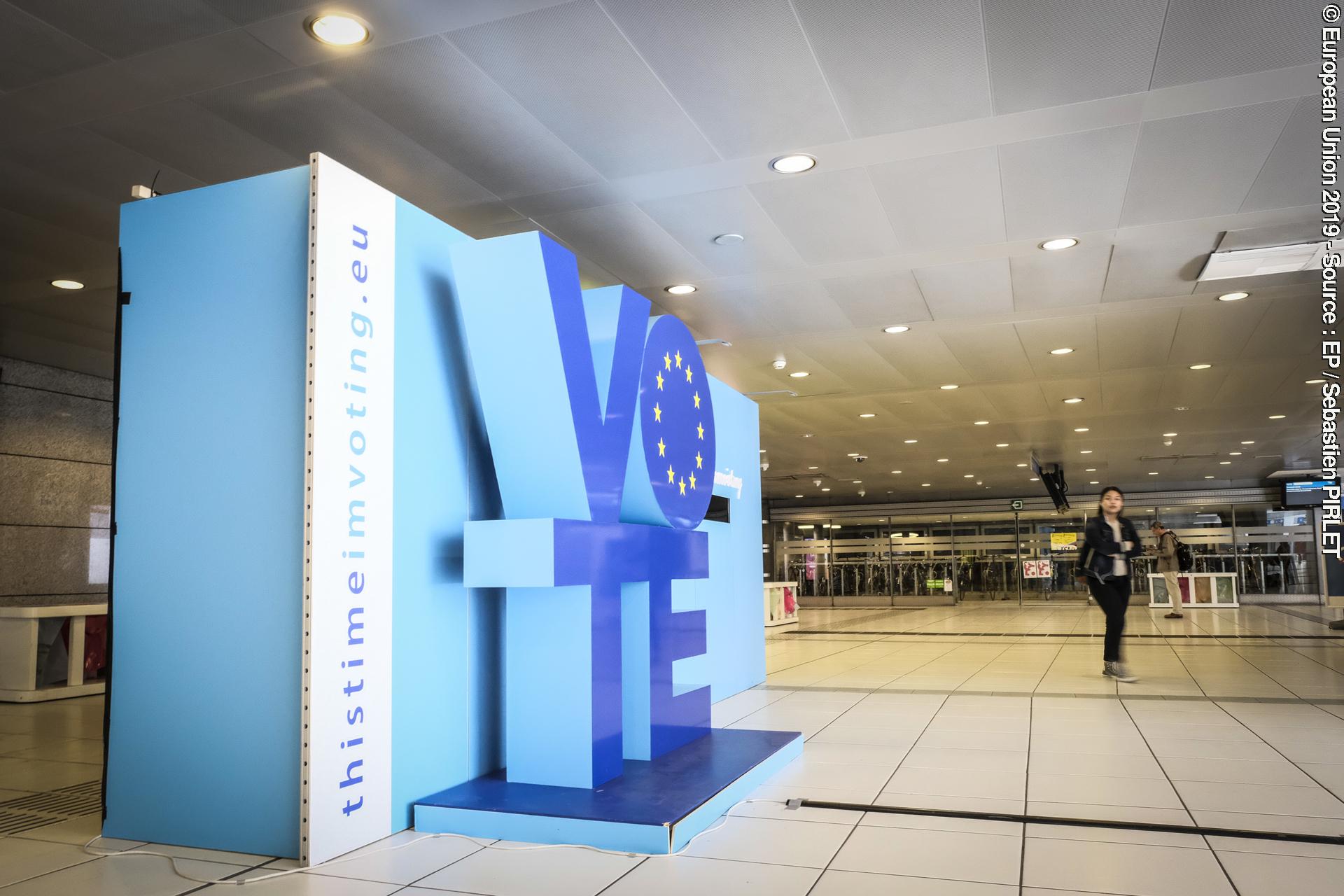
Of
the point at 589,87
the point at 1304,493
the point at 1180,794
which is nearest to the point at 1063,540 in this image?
the point at 1304,493

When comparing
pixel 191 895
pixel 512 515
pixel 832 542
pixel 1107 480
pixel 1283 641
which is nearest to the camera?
pixel 191 895

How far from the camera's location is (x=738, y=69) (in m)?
3.65

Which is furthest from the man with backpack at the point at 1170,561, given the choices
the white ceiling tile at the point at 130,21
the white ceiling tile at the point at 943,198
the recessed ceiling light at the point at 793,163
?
the white ceiling tile at the point at 130,21

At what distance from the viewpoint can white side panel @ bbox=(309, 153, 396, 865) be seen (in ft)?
9.75

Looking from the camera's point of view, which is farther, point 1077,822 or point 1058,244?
point 1058,244

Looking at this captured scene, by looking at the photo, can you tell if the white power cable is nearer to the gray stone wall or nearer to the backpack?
the gray stone wall

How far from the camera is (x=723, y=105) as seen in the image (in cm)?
392

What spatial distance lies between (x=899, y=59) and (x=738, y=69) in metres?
0.65

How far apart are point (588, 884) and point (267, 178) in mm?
2703

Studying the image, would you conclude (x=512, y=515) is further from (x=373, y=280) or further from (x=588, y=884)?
(x=588, y=884)

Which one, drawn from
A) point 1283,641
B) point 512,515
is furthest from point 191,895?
point 1283,641

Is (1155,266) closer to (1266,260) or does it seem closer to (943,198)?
(1266,260)

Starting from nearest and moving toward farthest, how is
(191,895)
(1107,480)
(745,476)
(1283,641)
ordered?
Answer: 1. (191,895)
2. (745,476)
3. (1283,641)
4. (1107,480)

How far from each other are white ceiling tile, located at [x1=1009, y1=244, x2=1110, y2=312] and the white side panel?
14.1ft
